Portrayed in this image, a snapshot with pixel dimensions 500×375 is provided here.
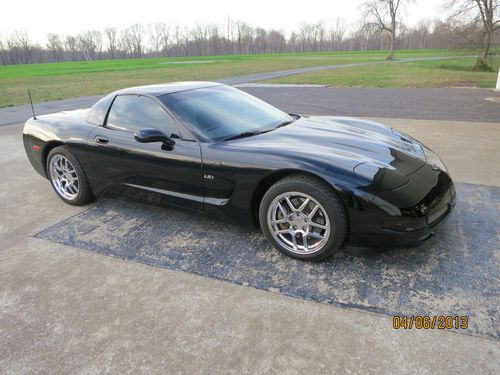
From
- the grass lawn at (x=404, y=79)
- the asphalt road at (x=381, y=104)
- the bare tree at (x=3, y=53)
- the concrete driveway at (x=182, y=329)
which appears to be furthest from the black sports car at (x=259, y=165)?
the bare tree at (x=3, y=53)

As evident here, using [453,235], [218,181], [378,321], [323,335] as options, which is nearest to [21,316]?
[218,181]

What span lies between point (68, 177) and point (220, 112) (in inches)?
79.0

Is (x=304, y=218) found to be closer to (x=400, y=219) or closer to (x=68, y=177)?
(x=400, y=219)

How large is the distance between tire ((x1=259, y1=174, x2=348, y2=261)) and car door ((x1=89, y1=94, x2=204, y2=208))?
703 millimetres

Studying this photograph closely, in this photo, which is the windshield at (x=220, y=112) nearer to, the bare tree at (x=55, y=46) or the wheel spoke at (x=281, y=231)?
the wheel spoke at (x=281, y=231)

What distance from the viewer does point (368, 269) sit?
9.03 feet

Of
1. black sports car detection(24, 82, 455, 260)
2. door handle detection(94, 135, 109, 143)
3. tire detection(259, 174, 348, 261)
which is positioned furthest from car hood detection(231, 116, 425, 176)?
door handle detection(94, 135, 109, 143)

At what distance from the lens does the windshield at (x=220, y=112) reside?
334 cm

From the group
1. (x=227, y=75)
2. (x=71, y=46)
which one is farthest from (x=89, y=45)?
(x=227, y=75)

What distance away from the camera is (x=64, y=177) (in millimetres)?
4312

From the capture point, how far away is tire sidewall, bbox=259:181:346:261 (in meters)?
2.64

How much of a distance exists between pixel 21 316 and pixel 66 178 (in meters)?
2.16

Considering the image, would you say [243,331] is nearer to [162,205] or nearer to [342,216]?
[342,216]

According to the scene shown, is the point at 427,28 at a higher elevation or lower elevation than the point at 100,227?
higher
